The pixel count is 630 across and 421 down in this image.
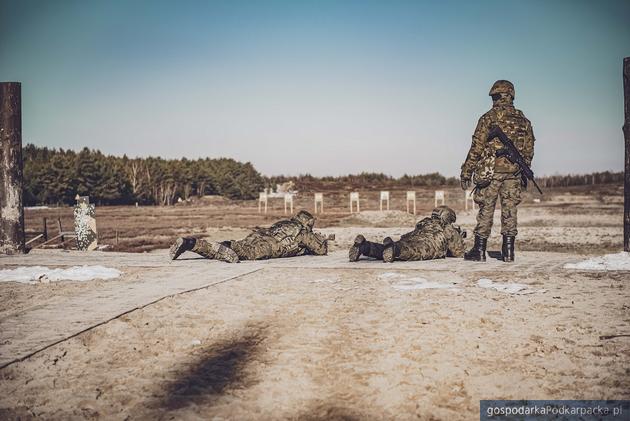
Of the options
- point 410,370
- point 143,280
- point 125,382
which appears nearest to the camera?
point 125,382

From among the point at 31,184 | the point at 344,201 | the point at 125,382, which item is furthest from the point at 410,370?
the point at 31,184

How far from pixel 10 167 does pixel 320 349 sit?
8359mm

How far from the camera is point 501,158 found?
754 centimetres

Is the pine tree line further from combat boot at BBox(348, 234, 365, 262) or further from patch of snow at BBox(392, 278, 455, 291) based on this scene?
patch of snow at BBox(392, 278, 455, 291)

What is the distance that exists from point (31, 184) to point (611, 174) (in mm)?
70249

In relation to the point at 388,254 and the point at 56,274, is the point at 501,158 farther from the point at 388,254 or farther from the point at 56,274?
the point at 56,274

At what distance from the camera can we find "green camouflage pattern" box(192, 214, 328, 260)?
8086 millimetres

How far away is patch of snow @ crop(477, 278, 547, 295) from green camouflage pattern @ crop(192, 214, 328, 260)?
354 cm

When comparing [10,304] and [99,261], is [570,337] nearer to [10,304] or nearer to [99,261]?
[10,304]

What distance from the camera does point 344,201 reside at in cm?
5391

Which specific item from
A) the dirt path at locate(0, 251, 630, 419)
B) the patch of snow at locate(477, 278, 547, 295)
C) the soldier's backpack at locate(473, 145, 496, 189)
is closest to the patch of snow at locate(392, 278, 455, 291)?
the dirt path at locate(0, 251, 630, 419)

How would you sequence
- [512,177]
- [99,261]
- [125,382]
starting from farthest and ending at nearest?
[99,261] < [512,177] < [125,382]

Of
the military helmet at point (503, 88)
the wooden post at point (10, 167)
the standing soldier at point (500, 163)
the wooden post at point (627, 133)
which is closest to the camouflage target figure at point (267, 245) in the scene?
the standing soldier at point (500, 163)

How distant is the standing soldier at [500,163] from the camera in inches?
A: 298
